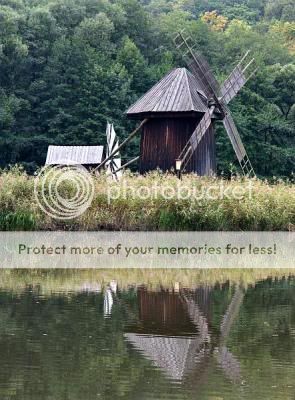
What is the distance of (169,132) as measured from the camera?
25.7 meters

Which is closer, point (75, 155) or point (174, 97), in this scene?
point (174, 97)

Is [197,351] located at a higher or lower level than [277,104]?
lower

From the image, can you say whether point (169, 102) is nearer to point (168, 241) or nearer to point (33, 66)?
point (168, 241)

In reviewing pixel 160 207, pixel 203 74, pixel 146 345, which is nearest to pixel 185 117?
pixel 203 74

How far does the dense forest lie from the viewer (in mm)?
43250

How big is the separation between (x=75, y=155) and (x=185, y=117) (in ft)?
43.2

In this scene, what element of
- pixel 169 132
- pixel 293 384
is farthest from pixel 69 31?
pixel 293 384

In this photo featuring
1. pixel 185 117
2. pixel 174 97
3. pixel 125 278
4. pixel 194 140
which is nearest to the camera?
pixel 125 278

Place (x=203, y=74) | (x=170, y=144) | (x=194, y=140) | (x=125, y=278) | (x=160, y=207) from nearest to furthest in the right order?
(x=125, y=278) < (x=160, y=207) < (x=194, y=140) < (x=170, y=144) < (x=203, y=74)

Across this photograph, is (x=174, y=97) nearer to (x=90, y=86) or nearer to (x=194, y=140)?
(x=194, y=140)

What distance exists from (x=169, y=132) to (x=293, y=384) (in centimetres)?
1908

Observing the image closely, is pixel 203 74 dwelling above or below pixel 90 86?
below

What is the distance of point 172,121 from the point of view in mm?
25594

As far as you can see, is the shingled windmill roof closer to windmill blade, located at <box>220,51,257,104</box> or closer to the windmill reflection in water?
windmill blade, located at <box>220,51,257,104</box>
